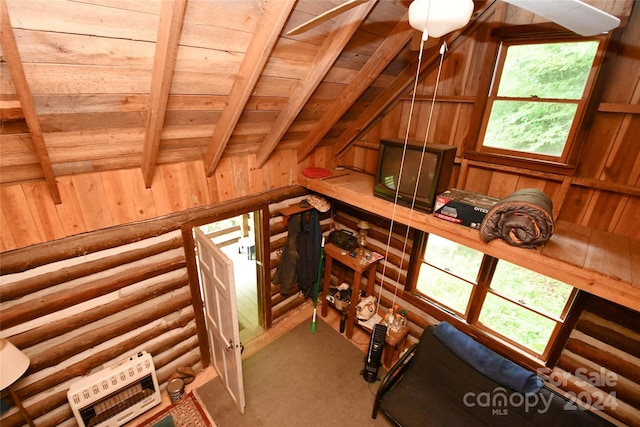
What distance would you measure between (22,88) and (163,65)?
0.62 m

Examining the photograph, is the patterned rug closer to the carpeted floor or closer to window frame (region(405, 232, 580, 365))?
the carpeted floor

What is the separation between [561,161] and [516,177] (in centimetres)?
31

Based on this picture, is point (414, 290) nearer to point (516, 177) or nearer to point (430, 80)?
point (516, 177)

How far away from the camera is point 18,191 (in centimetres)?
191

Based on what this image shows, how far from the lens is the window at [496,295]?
8.31 ft

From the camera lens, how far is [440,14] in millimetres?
1354

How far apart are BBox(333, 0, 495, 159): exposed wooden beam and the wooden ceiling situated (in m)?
0.04

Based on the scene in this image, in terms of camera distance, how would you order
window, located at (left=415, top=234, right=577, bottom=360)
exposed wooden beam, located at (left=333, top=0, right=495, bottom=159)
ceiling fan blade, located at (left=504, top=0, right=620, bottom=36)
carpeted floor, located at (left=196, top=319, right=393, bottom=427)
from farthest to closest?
carpeted floor, located at (left=196, top=319, right=393, bottom=427)
window, located at (left=415, top=234, right=577, bottom=360)
exposed wooden beam, located at (left=333, top=0, right=495, bottom=159)
ceiling fan blade, located at (left=504, top=0, right=620, bottom=36)

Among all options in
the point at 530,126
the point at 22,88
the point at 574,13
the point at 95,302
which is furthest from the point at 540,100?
the point at 95,302

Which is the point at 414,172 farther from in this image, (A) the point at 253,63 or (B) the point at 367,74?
(A) the point at 253,63

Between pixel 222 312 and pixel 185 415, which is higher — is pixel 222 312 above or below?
above

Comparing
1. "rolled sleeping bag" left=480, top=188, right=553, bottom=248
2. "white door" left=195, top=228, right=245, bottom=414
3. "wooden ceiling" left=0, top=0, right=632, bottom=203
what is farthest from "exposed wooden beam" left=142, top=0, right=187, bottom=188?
"rolled sleeping bag" left=480, top=188, right=553, bottom=248

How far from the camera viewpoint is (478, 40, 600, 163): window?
205 cm

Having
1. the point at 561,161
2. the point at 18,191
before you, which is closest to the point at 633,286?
the point at 561,161
